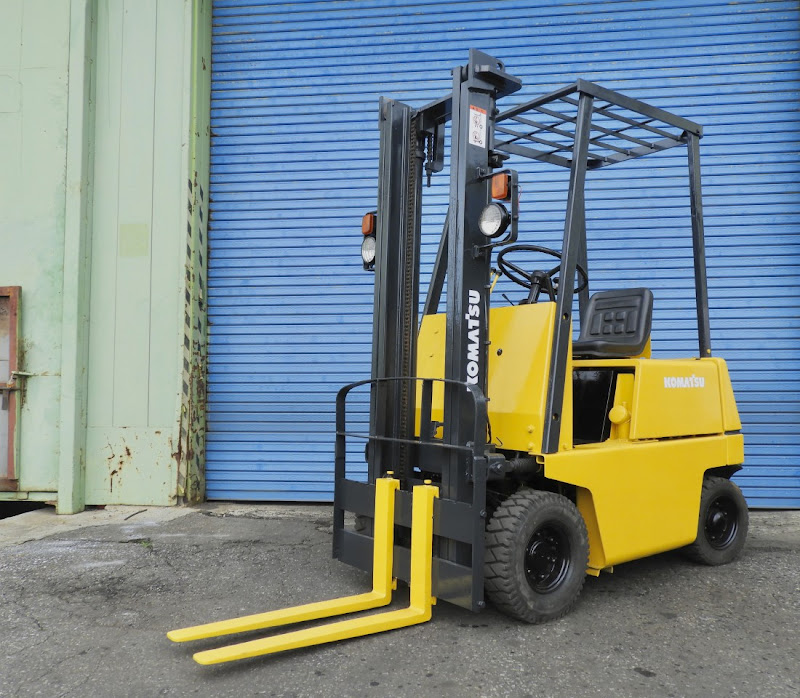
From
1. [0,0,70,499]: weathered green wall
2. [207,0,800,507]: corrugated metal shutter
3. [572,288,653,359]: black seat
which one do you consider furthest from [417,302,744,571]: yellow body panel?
[0,0,70,499]: weathered green wall

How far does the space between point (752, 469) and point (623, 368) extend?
9.34 feet

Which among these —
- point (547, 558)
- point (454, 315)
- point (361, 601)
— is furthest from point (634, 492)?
point (361, 601)

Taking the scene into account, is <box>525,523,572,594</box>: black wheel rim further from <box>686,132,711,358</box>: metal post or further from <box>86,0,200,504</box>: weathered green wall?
<box>86,0,200,504</box>: weathered green wall

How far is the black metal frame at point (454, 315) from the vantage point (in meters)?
3.35

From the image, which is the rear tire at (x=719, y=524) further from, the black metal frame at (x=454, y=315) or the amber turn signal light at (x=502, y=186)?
the amber turn signal light at (x=502, y=186)

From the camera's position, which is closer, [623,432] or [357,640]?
[357,640]

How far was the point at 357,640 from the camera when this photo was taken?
3.14 m

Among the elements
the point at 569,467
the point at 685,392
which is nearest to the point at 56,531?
the point at 569,467

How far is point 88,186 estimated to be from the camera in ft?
20.5

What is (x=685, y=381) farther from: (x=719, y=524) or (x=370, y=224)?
(x=370, y=224)

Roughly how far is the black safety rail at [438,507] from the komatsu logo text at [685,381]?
1.37m

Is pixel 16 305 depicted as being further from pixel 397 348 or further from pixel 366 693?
pixel 366 693

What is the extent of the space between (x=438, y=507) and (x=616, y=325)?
76.2 inches

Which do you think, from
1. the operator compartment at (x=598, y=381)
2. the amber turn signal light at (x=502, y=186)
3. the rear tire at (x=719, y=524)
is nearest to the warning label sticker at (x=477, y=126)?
the amber turn signal light at (x=502, y=186)
